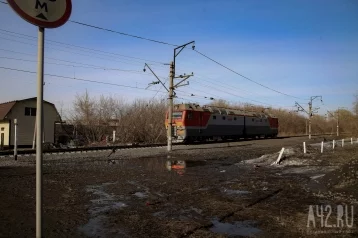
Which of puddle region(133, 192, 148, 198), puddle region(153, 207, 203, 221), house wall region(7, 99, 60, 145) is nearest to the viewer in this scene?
puddle region(153, 207, 203, 221)

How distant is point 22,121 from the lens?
1113 inches

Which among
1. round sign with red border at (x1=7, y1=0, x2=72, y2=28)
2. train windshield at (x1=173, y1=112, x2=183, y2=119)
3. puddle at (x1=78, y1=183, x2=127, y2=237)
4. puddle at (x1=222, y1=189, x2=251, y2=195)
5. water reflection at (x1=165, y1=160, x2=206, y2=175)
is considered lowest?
water reflection at (x1=165, y1=160, x2=206, y2=175)

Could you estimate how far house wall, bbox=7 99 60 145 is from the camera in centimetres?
2784

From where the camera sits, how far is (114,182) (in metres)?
10.5

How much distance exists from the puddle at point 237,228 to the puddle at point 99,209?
1864 millimetres

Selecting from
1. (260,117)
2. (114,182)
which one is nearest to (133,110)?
(260,117)

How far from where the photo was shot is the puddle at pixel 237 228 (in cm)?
541

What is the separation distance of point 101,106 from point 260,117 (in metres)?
23.9

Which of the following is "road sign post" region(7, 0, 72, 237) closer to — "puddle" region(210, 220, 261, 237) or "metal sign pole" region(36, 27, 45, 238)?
"metal sign pole" region(36, 27, 45, 238)

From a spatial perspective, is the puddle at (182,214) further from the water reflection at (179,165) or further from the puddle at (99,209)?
the water reflection at (179,165)

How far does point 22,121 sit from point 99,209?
2438 cm

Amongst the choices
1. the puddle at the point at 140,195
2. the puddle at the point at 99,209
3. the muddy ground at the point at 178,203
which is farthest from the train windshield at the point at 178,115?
the puddle at the point at 140,195

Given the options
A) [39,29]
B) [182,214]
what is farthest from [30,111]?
[39,29]

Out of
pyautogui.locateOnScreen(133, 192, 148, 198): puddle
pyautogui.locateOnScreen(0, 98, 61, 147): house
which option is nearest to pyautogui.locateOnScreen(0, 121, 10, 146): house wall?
pyautogui.locateOnScreen(0, 98, 61, 147): house
